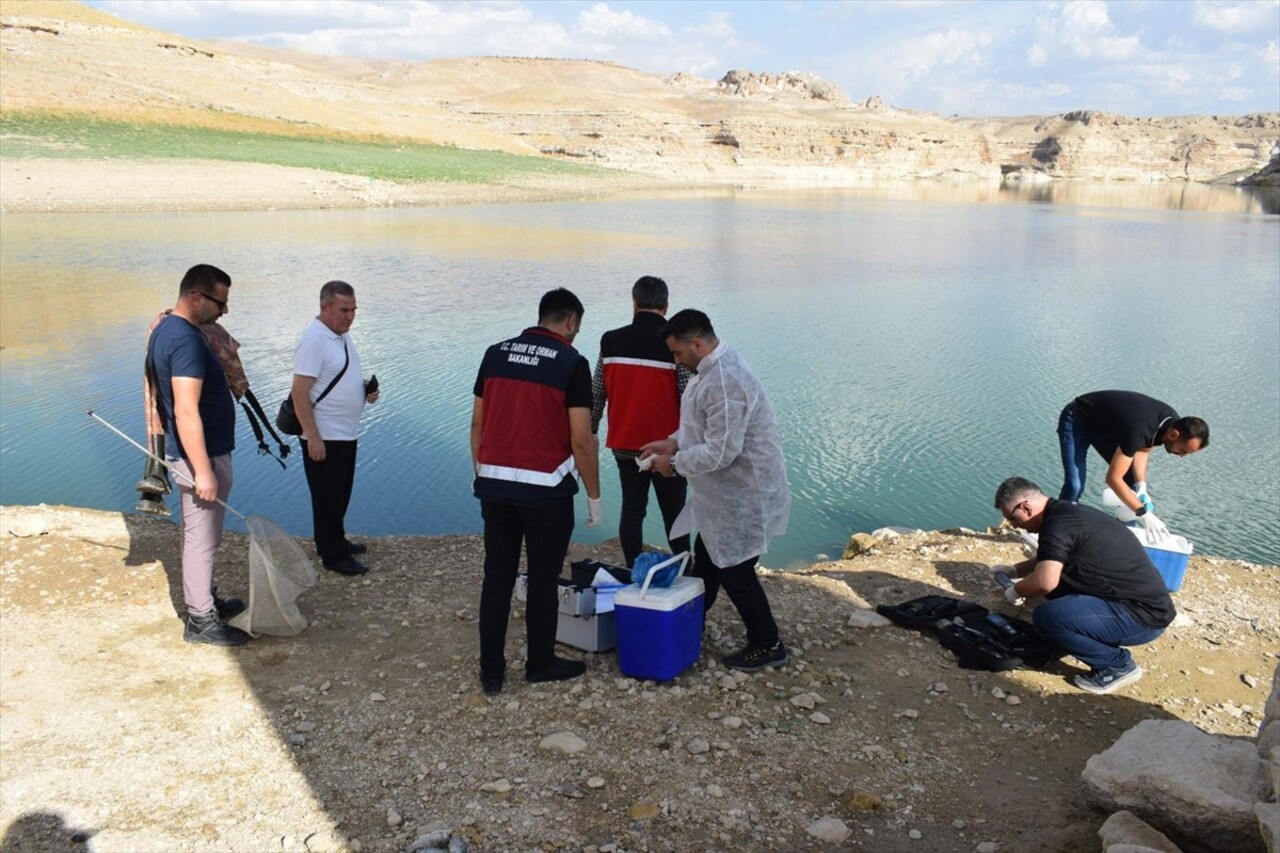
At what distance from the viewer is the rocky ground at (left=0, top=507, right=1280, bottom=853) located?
3.60m

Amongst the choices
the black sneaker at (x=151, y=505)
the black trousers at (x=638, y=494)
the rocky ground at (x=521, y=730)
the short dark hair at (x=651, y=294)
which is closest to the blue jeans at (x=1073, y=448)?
the rocky ground at (x=521, y=730)

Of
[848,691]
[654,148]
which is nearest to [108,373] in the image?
[848,691]

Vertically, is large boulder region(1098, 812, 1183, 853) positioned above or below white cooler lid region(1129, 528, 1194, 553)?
above

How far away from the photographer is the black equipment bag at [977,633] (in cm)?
490

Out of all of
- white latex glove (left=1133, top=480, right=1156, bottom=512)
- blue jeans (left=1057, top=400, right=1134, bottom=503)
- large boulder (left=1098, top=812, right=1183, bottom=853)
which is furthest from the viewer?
blue jeans (left=1057, top=400, right=1134, bottom=503)

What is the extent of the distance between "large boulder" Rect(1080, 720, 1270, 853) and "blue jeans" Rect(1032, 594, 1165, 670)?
1.10m

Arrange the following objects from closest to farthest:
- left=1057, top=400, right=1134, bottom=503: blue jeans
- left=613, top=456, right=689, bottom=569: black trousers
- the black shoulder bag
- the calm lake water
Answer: left=613, top=456, right=689, bottom=569: black trousers → the black shoulder bag → left=1057, top=400, right=1134, bottom=503: blue jeans → the calm lake water

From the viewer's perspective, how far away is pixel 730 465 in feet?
14.9

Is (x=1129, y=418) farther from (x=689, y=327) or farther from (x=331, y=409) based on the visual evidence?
(x=331, y=409)

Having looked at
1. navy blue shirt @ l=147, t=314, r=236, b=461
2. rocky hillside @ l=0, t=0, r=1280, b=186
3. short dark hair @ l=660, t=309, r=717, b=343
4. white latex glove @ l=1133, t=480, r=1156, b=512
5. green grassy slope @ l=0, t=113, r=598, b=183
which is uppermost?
rocky hillside @ l=0, t=0, r=1280, b=186

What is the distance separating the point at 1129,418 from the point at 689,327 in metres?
3.57

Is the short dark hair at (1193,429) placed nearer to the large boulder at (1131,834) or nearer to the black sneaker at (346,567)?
the large boulder at (1131,834)

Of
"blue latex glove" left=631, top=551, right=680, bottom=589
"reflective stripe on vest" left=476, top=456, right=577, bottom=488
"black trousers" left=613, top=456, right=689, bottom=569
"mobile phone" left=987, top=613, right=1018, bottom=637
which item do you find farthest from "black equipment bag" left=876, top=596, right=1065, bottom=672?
"reflective stripe on vest" left=476, top=456, right=577, bottom=488

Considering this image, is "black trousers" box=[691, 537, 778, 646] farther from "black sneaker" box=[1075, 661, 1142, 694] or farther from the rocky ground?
"black sneaker" box=[1075, 661, 1142, 694]
